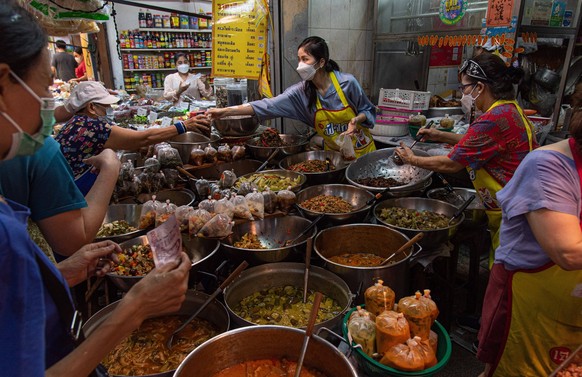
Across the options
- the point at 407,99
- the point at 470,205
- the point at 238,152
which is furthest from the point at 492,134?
the point at 407,99

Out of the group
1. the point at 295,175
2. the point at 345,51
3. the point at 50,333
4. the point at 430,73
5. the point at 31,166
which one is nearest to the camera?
the point at 50,333

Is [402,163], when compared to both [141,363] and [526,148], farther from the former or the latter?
[141,363]

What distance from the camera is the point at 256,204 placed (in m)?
2.66

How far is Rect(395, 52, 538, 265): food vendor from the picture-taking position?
2.57 meters

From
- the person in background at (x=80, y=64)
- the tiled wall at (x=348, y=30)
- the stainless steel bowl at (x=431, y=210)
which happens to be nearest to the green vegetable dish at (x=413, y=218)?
the stainless steel bowl at (x=431, y=210)

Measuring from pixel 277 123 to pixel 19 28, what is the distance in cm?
411

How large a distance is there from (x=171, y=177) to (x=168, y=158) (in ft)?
0.61

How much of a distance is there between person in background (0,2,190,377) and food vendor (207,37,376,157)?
2.87 m

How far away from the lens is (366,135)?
410 cm

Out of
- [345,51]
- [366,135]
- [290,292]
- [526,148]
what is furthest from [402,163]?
[345,51]

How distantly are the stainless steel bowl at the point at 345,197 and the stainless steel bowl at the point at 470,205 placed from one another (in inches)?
26.2

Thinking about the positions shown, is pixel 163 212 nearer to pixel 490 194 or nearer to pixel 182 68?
pixel 490 194

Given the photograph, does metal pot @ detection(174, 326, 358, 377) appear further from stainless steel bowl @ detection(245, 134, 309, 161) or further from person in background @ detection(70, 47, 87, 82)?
person in background @ detection(70, 47, 87, 82)

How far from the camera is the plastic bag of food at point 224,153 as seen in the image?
145 inches
